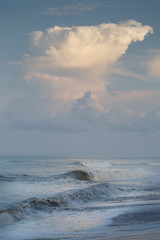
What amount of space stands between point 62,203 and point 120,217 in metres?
4.85

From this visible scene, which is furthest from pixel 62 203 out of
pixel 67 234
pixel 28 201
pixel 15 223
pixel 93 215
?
pixel 67 234

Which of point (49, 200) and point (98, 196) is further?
point (98, 196)

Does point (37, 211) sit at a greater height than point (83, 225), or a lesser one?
greater

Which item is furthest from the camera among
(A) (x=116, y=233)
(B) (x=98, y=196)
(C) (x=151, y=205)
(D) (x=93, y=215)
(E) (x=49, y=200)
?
(B) (x=98, y=196)

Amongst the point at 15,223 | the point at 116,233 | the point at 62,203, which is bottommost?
the point at 116,233

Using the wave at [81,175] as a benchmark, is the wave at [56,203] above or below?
below

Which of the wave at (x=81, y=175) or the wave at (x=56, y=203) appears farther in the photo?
the wave at (x=81, y=175)

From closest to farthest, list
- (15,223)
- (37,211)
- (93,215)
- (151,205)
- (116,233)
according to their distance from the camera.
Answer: (116,233) < (15,223) < (93,215) < (37,211) < (151,205)

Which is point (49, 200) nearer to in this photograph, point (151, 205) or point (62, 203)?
point (62, 203)

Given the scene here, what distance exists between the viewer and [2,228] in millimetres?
9133

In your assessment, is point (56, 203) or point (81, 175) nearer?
point (56, 203)

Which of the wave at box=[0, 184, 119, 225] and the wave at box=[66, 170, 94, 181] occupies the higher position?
the wave at box=[66, 170, 94, 181]

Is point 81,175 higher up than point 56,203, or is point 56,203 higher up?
point 81,175

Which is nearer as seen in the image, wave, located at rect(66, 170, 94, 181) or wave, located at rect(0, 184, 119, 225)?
wave, located at rect(0, 184, 119, 225)
